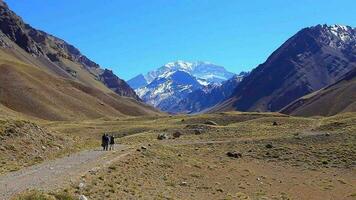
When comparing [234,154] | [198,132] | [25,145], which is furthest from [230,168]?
[198,132]

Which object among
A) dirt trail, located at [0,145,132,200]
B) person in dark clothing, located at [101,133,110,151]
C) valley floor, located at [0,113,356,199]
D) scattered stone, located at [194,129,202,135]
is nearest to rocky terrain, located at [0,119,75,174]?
Answer: dirt trail, located at [0,145,132,200]

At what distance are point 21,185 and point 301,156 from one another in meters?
41.0

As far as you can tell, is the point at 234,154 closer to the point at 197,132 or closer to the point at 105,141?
the point at 105,141

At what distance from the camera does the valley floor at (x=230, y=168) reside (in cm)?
3419

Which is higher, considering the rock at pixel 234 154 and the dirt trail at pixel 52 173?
the rock at pixel 234 154

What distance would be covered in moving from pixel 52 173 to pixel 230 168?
2262cm

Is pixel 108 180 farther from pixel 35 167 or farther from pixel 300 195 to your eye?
pixel 300 195

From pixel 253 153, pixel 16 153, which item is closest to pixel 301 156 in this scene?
pixel 253 153

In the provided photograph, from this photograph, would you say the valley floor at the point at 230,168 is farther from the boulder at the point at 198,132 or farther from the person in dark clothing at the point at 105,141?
the person in dark clothing at the point at 105,141

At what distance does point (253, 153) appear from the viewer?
214ft

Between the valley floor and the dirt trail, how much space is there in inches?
5.7

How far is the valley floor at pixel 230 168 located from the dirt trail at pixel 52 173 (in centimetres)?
14

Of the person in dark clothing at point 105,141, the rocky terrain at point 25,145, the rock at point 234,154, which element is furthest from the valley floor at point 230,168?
the rocky terrain at point 25,145

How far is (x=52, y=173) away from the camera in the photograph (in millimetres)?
34781
